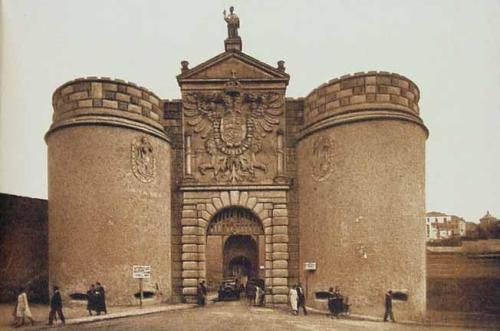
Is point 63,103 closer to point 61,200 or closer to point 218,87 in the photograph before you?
point 61,200

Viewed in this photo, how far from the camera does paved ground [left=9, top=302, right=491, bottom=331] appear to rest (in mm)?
12070

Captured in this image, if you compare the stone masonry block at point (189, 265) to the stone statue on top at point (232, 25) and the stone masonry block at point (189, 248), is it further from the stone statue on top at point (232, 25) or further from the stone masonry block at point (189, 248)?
the stone statue on top at point (232, 25)

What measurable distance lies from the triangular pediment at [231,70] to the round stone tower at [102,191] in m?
1.86

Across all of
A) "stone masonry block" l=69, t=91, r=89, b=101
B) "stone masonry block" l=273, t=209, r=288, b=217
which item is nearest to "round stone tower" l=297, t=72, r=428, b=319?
"stone masonry block" l=273, t=209, r=288, b=217

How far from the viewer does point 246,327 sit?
12.1 metres

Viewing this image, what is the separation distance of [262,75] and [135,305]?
7365 mm

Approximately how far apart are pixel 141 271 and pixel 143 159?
302cm

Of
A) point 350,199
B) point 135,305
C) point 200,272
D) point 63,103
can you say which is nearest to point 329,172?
point 350,199

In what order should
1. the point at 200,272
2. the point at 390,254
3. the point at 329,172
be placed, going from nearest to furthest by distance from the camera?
1. the point at 390,254
2. the point at 329,172
3. the point at 200,272

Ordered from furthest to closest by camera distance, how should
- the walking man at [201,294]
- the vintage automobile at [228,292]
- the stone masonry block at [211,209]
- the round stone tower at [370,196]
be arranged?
the vintage automobile at [228,292], the stone masonry block at [211,209], the walking man at [201,294], the round stone tower at [370,196]

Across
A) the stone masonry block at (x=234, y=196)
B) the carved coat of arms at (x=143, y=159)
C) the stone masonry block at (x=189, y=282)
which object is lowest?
the stone masonry block at (x=189, y=282)

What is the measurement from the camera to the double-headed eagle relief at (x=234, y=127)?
15.9m

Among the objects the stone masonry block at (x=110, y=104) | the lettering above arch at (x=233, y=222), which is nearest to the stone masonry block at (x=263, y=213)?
the lettering above arch at (x=233, y=222)

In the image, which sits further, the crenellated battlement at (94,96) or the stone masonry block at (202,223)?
the stone masonry block at (202,223)
